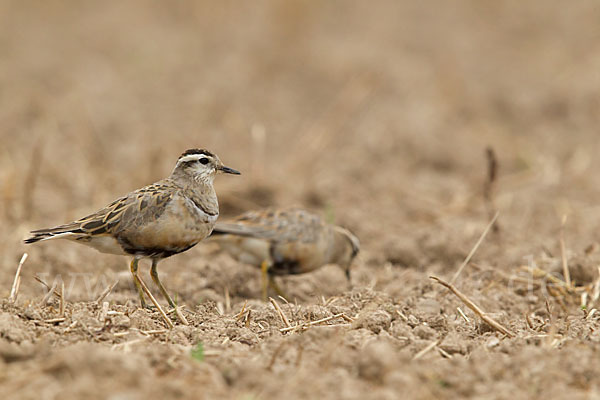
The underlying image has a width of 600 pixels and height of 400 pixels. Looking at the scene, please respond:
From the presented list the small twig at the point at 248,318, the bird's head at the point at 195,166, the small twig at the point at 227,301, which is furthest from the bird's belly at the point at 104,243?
the small twig at the point at 227,301

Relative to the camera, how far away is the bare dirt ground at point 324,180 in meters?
4.24

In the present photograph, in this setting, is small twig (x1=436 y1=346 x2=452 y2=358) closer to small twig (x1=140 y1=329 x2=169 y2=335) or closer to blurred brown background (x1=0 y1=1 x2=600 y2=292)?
small twig (x1=140 y1=329 x2=169 y2=335)

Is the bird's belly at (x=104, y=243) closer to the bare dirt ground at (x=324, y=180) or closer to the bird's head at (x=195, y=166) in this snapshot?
the bare dirt ground at (x=324, y=180)

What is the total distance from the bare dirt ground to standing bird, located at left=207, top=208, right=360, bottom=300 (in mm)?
272

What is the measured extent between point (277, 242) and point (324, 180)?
125 inches

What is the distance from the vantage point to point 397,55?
15555mm

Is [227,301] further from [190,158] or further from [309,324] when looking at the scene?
[309,324]

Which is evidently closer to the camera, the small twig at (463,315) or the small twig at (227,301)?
the small twig at (463,315)

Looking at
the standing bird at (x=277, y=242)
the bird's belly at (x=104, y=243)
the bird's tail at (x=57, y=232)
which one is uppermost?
the bird's tail at (x=57, y=232)

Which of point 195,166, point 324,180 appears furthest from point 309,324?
point 324,180

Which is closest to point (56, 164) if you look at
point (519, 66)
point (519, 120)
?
point (519, 120)

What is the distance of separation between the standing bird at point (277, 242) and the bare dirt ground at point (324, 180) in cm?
27

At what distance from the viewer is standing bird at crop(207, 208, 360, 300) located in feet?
23.4

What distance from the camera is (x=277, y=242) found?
23.6 feet
